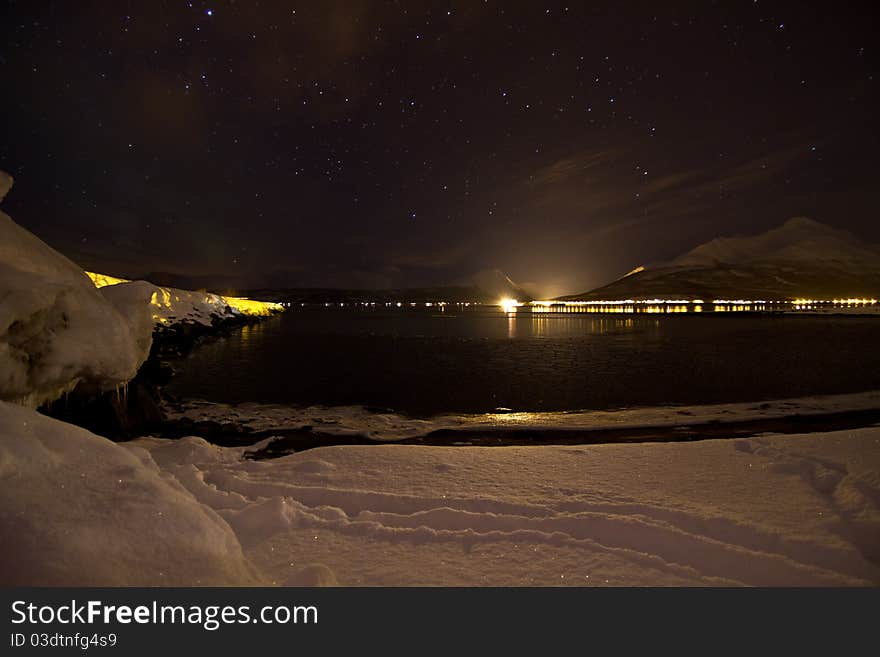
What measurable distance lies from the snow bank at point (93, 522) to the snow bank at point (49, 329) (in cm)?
221

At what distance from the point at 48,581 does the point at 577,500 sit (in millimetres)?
4755

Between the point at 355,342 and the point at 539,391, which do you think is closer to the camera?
the point at 539,391

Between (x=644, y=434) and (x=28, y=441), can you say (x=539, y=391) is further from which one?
(x=28, y=441)

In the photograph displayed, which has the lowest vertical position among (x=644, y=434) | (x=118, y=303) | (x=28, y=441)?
(x=644, y=434)

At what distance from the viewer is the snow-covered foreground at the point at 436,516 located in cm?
304

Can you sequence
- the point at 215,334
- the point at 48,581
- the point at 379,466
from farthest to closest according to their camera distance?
the point at 215,334
the point at 379,466
the point at 48,581

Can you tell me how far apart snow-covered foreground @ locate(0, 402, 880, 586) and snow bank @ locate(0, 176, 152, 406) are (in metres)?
1.97

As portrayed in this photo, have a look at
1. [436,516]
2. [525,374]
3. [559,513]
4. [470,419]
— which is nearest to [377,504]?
[436,516]

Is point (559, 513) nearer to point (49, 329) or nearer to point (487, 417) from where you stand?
point (49, 329)

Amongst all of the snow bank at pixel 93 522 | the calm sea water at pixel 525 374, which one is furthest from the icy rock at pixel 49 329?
the calm sea water at pixel 525 374

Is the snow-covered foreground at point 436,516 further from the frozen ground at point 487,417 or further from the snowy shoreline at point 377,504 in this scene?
the frozen ground at point 487,417

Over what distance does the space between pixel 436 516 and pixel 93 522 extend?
3.02m
